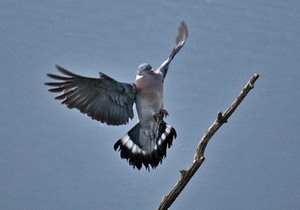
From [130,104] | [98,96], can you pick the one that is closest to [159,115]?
[130,104]

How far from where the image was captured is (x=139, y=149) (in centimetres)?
222

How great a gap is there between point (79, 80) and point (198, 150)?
1.29ft

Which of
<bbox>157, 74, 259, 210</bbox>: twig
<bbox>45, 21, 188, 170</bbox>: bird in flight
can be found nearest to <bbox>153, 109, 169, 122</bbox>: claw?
<bbox>45, 21, 188, 170</bbox>: bird in flight

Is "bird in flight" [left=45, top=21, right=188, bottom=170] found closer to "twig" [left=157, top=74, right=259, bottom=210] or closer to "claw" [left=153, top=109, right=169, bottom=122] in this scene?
"claw" [left=153, top=109, right=169, bottom=122]

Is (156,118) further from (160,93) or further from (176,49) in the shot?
(176,49)

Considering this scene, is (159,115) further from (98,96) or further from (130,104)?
(98,96)

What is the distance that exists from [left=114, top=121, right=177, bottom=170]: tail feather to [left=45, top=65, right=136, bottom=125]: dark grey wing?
0.10 meters

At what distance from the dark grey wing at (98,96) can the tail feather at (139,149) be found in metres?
0.10

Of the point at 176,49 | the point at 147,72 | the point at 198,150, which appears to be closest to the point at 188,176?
the point at 198,150

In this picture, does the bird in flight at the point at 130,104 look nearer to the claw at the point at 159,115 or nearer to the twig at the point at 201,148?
the claw at the point at 159,115

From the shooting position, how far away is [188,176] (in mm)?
1917

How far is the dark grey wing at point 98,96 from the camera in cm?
199

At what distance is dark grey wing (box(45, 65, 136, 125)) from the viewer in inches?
78.4

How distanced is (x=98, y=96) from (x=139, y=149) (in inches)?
Answer: 9.9
